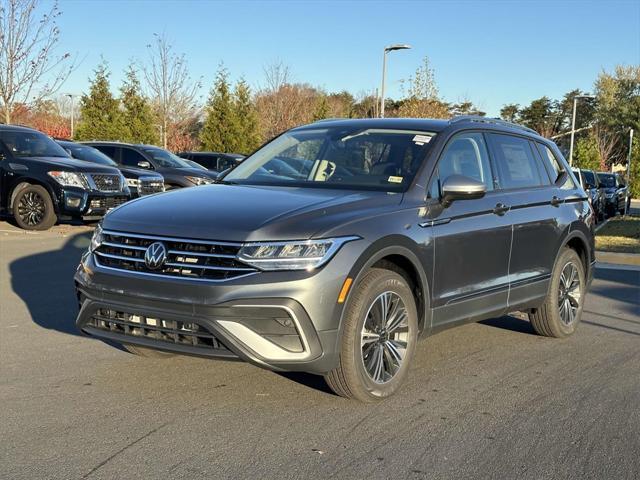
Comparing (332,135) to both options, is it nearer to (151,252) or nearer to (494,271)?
(494,271)

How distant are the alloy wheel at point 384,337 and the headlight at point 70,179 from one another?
1039cm

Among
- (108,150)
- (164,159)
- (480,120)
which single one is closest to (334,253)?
(480,120)

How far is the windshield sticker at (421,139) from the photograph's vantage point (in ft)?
18.1

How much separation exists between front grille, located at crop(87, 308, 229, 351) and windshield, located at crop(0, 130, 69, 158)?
1072 cm

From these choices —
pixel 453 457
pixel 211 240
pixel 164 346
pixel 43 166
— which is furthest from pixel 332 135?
pixel 43 166

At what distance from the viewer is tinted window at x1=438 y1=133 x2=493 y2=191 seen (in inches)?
216

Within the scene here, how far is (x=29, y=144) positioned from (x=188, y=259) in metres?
11.6

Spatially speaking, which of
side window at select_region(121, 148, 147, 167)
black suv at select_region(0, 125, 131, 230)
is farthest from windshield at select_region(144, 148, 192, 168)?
black suv at select_region(0, 125, 131, 230)

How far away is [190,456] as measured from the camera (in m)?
3.82

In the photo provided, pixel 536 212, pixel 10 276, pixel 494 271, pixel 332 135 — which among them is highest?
pixel 332 135

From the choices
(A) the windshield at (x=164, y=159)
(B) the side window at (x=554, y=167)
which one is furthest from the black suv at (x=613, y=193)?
(B) the side window at (x=554, y=167)

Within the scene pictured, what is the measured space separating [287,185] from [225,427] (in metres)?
1.87

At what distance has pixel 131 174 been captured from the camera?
57.7 feet

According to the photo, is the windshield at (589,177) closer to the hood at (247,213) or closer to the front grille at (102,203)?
the front grille at (102,203)
